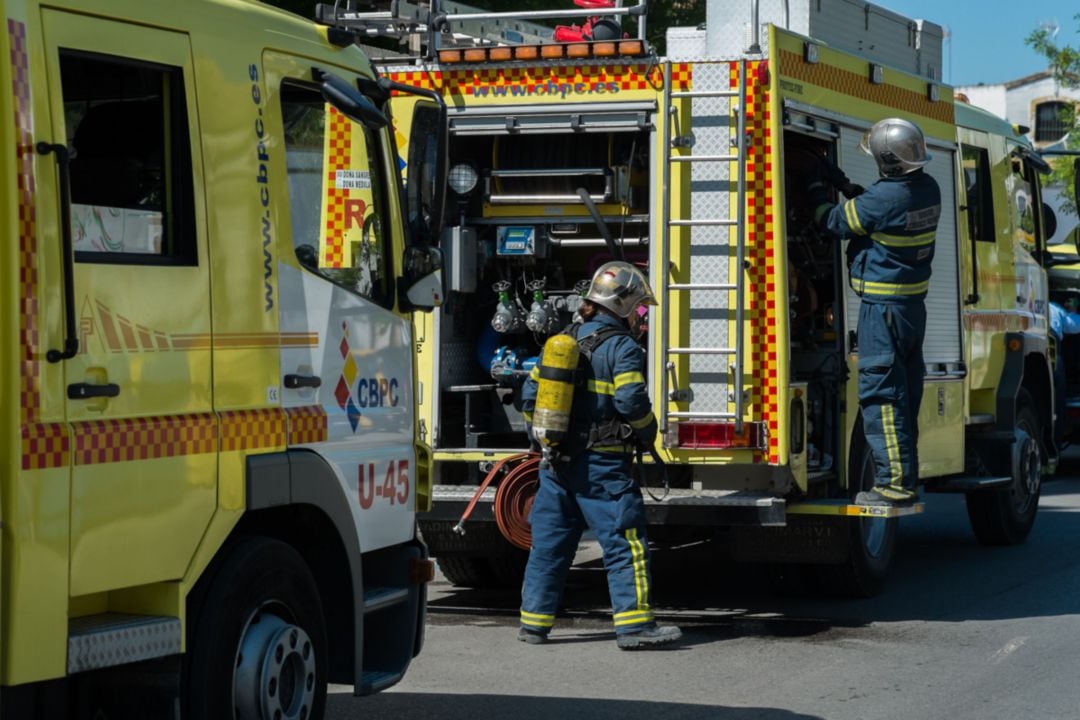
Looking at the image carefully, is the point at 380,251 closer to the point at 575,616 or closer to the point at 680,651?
the point at 680,651

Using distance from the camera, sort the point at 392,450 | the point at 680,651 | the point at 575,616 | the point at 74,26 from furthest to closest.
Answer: the point at 575,616
the point at 680,651
the point at 392,450
the point at 74,26

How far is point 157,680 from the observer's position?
4875mm

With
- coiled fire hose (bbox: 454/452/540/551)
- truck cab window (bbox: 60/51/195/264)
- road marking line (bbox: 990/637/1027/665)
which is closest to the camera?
truck cab window (bbox: 60/51/195/264)

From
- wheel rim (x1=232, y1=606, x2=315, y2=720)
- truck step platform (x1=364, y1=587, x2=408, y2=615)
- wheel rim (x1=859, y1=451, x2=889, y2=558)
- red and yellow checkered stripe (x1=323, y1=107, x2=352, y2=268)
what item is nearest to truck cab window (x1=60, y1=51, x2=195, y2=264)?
red and yellow checkered stripe (x1=323, y1=107, x2=352, y2=268)

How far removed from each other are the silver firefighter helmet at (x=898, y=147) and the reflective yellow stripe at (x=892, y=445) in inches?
50.0

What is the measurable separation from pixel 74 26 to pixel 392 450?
6.89 ft

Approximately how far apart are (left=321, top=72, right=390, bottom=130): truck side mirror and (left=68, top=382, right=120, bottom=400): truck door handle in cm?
151

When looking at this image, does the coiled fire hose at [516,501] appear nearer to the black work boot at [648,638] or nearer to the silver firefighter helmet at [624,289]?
the black work boot at [648,638]

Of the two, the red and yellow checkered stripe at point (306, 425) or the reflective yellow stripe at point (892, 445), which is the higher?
the red and yellow checkered stripe at point (306, 425)

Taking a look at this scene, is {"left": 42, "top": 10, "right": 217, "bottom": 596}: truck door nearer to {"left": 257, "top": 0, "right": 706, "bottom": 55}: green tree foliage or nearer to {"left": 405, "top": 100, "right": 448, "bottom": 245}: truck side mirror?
{"left": 405, "top": 100, "right": 448, "bottom": 245}: truck side mirror

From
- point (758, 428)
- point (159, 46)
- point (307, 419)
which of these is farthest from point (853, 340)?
point (159, 46)

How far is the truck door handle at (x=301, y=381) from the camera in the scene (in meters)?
5.50

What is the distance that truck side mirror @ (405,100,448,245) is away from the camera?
245 inches

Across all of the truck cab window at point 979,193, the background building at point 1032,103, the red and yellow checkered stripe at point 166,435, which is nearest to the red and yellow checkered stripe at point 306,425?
A: the red and yellow checkered stripe at point 166,435
